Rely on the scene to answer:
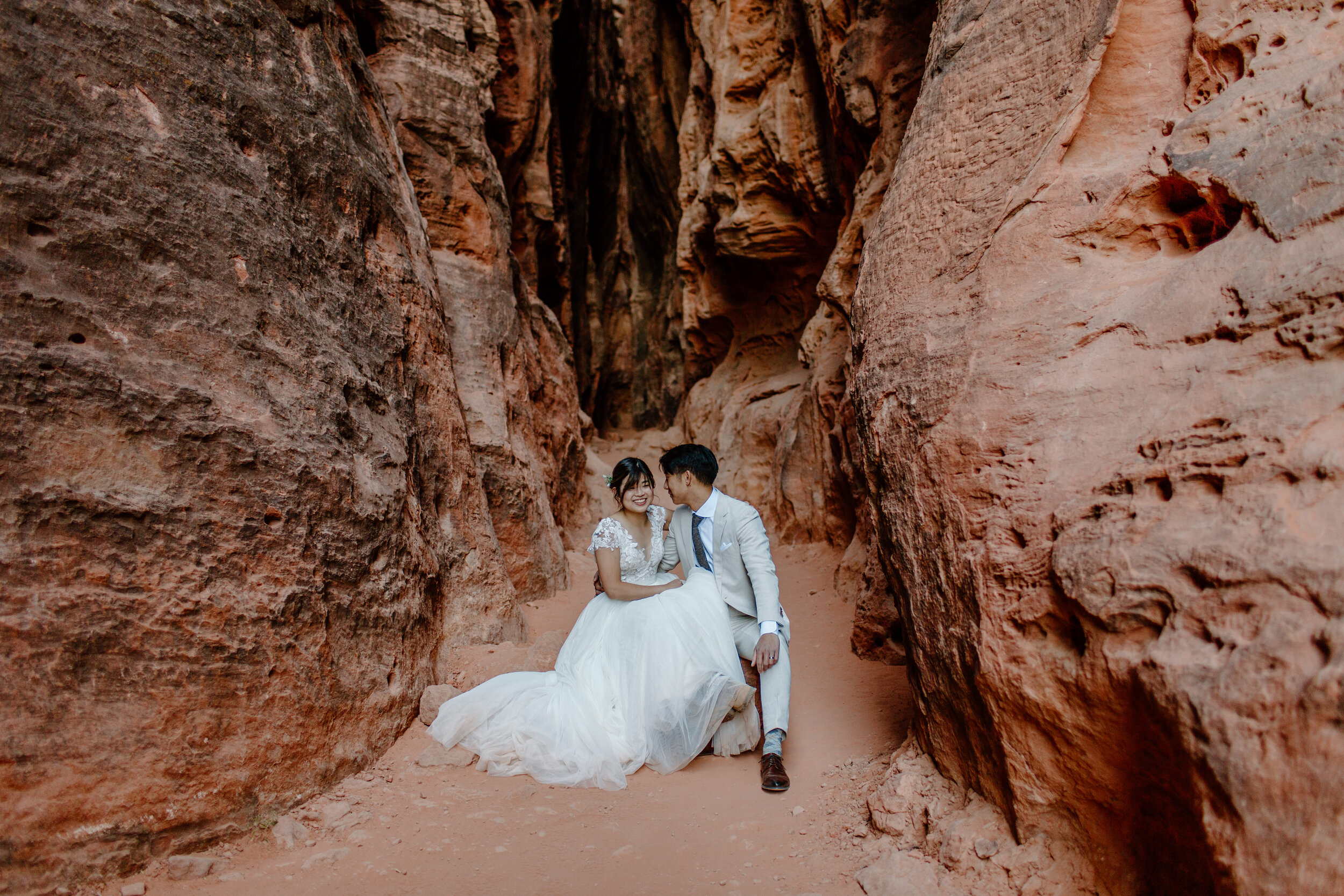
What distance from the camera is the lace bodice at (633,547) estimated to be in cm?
393

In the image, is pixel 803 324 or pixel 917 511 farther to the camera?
pixel 803 324

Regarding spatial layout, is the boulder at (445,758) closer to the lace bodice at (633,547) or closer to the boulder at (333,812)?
the boulder at (333,812)

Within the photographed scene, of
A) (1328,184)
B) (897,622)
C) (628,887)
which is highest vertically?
(1328,184)

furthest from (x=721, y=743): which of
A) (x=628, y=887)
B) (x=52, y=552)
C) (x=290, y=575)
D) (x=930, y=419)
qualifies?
(x=52, y=552)

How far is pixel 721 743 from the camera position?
3559 millimetres

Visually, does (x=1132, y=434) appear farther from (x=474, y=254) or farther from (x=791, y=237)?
(x=791, y=237)

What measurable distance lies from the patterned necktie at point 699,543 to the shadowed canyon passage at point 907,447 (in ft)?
3.46

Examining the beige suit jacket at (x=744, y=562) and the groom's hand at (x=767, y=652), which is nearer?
the groom's hand at (x=767, y=652)

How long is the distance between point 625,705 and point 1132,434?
2.41 meters

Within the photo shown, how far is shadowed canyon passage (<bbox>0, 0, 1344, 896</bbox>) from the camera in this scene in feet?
6.11

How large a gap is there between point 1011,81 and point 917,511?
2004mm

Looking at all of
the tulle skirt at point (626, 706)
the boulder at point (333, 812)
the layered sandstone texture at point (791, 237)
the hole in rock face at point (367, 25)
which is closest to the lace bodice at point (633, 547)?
the tulle skirt at point (626, 706)

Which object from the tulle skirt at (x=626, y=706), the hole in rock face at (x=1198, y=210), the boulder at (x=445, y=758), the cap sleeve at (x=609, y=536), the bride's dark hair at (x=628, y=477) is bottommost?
the boulder at (x=445, y=758)

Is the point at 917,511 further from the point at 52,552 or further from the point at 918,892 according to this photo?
the point at 52,552
